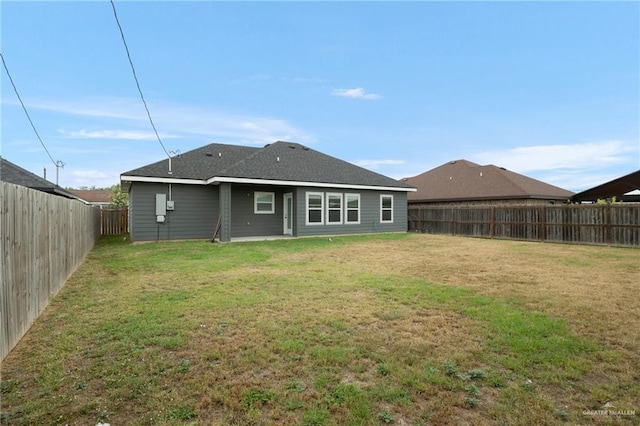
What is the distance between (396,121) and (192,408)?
63.2 feet

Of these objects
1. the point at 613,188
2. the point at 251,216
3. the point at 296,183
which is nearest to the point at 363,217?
the point at 296,183

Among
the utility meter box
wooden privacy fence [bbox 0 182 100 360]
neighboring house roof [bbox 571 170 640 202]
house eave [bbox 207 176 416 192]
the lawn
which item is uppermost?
house eave [bbox 207 176 416 192]

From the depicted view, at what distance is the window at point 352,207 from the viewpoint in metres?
16.8

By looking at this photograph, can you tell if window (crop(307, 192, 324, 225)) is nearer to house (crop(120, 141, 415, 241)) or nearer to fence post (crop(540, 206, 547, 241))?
house (crop(120, 141, 415, 241))

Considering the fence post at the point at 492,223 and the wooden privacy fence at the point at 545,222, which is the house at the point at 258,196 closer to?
the wooden privacy fence at the point at 545,222

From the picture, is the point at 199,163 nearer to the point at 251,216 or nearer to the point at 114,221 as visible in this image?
the point at 251,216

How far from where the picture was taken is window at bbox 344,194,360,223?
16781mm

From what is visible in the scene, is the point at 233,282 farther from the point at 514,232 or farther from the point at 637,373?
the point at 514,232

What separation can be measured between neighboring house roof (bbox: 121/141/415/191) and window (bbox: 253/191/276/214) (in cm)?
145

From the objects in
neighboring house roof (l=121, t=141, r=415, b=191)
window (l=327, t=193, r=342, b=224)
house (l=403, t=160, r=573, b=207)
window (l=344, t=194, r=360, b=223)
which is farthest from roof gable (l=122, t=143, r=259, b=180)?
house (l=403, t=160, r=573, b=207)

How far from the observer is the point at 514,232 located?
15.4 metres

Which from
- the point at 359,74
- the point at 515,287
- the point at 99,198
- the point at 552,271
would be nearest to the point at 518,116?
the point at 359,74

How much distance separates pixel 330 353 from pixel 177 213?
12535 millimetres

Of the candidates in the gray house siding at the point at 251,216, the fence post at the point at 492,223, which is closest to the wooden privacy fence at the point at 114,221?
the gray house siding at the point at 251,216
